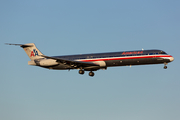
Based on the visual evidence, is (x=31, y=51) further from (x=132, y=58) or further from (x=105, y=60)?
(x=132, y=58)

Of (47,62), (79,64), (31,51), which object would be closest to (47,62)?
(47,62)

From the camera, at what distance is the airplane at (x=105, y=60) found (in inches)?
1884

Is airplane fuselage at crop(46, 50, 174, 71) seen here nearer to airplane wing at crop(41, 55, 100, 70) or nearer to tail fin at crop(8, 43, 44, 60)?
airplane wing at crop(41, 55, 100, 70)

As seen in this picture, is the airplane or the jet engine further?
the jet engine

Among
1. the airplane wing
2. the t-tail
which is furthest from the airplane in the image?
the t-tail

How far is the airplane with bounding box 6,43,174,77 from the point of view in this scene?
47844 mm

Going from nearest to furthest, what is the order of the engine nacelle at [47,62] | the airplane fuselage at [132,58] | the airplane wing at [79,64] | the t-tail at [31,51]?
the airplane fuselage at [132,58] → the airplane wing at [79,64] → the engine nacelle at [47,62] → the t-tail at [31,51]

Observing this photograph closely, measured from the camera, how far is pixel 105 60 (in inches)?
1921

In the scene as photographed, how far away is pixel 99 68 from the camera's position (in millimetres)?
50469

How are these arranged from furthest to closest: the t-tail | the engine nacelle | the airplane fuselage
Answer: the t-tail
the engine nacelle
the airplane fuselage

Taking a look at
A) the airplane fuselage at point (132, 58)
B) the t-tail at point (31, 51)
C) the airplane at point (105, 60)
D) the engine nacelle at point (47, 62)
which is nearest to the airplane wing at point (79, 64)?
the airplane at point (105, 60)

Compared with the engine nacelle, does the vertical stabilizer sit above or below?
above

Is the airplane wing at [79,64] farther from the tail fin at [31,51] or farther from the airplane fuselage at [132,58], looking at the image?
the tail fin at [31,51]

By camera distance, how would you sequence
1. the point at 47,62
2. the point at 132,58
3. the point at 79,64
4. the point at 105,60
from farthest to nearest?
the point at 47,62 < the point at 79,64 < the point at 105,60 < the point at 132,58
